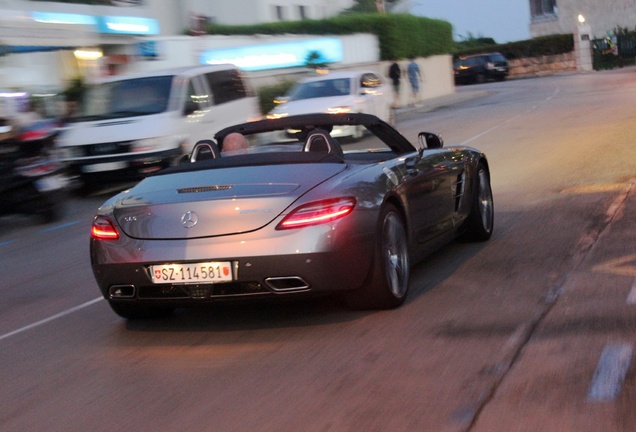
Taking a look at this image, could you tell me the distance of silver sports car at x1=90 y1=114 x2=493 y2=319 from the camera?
613cm

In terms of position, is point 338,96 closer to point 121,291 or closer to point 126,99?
point 126,99

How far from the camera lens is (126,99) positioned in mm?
Result: 17875

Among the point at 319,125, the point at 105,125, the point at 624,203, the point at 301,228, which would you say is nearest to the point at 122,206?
the point at 301,228

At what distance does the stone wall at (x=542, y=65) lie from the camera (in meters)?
72.1

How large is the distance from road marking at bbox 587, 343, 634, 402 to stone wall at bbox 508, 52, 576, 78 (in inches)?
2660

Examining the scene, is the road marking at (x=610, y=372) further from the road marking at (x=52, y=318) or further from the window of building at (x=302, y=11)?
the window of building at (x=302, y=11)

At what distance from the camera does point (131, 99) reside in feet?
58.5

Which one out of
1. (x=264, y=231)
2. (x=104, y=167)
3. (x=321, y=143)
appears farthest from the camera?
(x=104, y=167)

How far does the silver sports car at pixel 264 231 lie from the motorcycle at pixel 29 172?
6.84m

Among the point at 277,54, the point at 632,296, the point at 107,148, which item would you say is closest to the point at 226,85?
the point at 107,148

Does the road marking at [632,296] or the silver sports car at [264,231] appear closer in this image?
the silver sports car at [264,231]

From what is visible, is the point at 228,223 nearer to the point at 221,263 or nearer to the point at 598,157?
the point at 221,263

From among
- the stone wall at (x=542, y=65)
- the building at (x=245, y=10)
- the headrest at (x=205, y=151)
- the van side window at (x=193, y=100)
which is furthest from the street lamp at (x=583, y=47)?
the headrest at (x=205, y=151)

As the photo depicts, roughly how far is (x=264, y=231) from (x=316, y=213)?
0.32 meters
